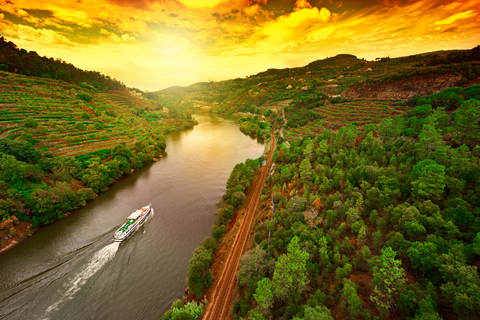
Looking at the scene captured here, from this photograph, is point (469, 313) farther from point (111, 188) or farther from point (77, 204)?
point (111, 188)

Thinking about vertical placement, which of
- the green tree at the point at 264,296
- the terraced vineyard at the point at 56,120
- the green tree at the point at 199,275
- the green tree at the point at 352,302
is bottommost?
the green tree at the point at 199,275

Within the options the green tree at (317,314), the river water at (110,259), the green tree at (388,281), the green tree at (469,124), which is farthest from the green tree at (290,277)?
the green tree at (469,124)

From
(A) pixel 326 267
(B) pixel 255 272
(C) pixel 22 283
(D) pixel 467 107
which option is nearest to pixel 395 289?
(A) pixel 326 267

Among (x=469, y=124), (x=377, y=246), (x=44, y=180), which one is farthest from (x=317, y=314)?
(x=44, y=180)

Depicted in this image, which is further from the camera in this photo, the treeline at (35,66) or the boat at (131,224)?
the treeline at (35,66)

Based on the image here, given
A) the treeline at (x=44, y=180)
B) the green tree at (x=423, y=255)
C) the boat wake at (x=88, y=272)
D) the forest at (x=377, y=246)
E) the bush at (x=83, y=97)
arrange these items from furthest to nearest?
1. the bush at (x=83, y=97)
2. the treeline at (x=44, y=180)
3. the boat wake at (x=88, y=272)
4. the green tree at (x=423, y=255)
5. the forest at (x=377, y=246)

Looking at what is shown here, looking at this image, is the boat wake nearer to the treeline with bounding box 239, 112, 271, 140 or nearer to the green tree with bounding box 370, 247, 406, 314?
the green tree with bounding box 370, 247, 406, 314

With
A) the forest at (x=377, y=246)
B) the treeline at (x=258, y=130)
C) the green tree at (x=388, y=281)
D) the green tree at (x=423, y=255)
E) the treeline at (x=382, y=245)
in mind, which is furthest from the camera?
the treeline at (x=258, y=130)

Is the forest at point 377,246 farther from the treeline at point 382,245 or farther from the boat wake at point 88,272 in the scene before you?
the boat wake at point 88,272

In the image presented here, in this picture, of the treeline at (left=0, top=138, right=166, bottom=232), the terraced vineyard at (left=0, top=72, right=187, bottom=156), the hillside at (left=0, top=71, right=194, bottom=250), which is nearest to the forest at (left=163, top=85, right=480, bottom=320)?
the treeline at (left=0, top=138, right=166, bottom=232)
